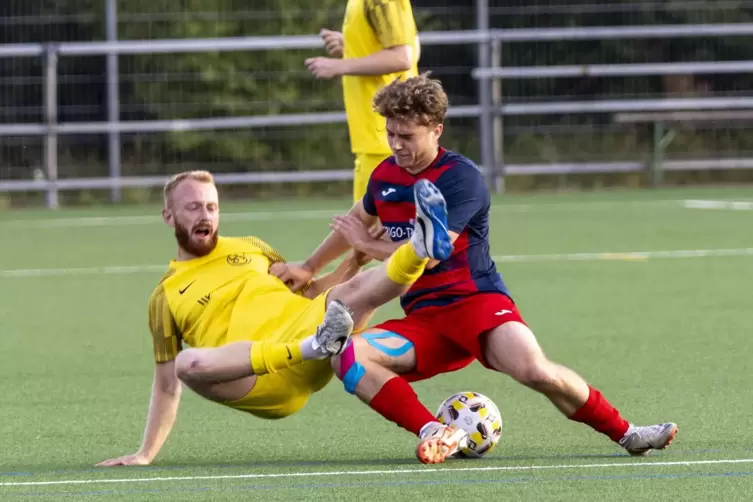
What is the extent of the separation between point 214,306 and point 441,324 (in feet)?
2.43

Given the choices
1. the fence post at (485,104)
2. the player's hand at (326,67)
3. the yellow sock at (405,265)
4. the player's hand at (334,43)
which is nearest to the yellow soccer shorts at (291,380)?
the yellow sock at (405,265)

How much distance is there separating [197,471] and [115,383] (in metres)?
1.94

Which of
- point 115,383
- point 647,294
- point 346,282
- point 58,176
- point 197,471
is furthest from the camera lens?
point 58,176

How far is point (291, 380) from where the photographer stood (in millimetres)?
5789

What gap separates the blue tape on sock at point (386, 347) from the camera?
18.6ft

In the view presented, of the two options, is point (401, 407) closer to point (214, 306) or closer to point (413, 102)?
point (214, 306)

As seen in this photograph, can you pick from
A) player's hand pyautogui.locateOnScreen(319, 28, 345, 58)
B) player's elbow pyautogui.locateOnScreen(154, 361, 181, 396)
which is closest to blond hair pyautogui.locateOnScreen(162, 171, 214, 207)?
player's elbow pyautogui.locateOnScreen(154, 361, 181, 396)

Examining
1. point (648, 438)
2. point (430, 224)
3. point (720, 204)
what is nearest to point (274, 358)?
point (430, 224)

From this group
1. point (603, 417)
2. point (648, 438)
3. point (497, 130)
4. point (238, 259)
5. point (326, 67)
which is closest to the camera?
point (648, 438)

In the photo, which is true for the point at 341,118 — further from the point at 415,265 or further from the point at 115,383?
the point at 415,265

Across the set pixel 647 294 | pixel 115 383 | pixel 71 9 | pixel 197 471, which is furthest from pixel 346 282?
pixel 71 9

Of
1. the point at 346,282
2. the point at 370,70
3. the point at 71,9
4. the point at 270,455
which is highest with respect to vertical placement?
the point at 71,9

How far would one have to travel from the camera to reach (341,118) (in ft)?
58.6

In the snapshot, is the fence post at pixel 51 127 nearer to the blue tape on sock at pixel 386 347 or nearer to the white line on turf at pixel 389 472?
the blue tape on sock at pixel 386 347
